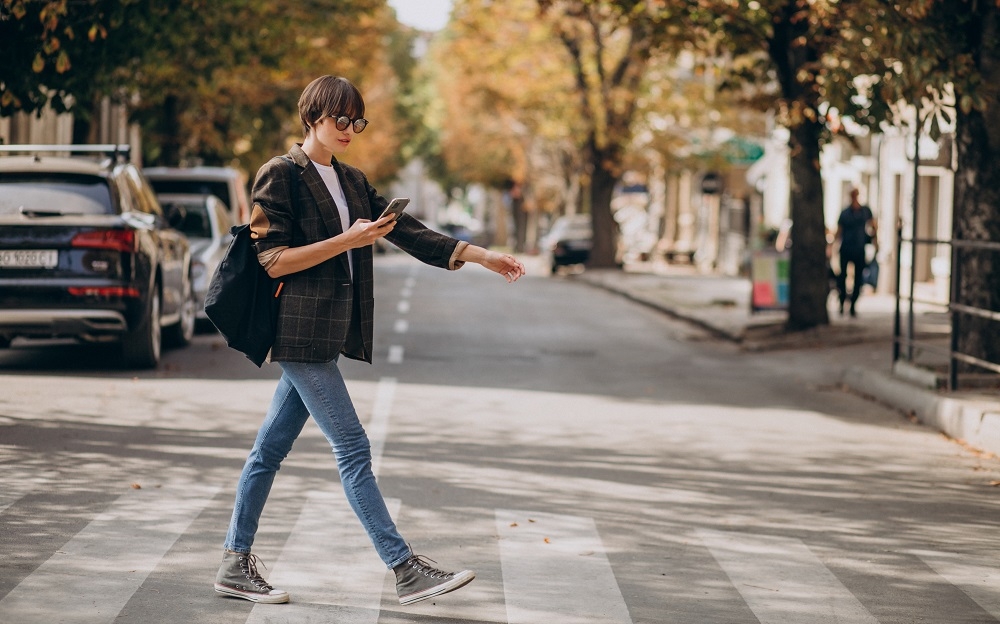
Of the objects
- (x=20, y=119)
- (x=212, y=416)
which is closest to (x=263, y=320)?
(x=212, y=416)

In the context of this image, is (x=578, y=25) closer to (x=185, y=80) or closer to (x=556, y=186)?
(x=185, y=80)

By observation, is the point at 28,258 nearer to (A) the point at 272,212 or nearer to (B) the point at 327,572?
(B) the point at 327,572

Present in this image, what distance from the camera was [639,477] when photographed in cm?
912

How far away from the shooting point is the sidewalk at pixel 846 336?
452 inches

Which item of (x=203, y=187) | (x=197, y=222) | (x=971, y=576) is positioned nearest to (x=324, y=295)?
(x=971, y=576)

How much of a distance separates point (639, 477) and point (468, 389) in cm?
449

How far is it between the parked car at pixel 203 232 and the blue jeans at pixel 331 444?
Answer: 12.4 metres

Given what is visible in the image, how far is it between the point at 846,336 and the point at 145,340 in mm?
9167

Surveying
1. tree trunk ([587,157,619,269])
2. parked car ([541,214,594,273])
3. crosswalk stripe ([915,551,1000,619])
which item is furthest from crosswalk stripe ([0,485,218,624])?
parked car ([541,214,594,273])

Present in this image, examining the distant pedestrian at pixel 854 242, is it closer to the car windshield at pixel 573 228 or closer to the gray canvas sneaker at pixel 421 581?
the gray canvas sneaker at pixel 421 581

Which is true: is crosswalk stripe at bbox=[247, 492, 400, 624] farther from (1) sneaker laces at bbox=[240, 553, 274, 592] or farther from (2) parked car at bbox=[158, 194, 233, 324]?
(2) parked car at bbox=[158, 194, 233, 324]

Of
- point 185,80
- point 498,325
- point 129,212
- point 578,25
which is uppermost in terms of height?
point 578,25

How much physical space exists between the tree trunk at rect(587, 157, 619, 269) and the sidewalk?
10.6 ft

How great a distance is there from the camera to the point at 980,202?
1338cm
